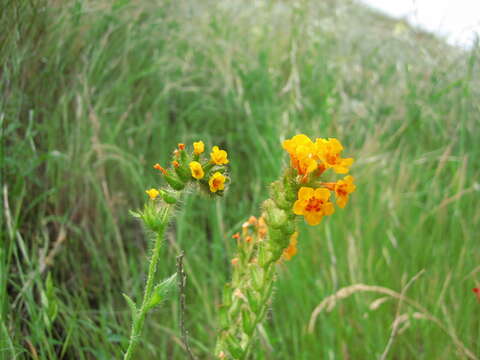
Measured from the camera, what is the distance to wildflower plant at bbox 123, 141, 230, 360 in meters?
1.05

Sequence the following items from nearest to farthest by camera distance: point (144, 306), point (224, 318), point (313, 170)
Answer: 1. point (144, 306)
2. point (313, 170)
3. point (224, 318)

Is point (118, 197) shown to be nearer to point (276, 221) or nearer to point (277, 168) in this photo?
point (277, 168)

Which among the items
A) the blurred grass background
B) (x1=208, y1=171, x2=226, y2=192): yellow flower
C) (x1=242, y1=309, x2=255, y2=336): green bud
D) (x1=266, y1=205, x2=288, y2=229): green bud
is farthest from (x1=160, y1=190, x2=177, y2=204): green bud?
the blurred grass background

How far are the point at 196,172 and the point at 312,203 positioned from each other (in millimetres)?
297

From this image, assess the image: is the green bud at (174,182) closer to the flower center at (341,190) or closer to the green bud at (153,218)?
the green bud at (153,218)

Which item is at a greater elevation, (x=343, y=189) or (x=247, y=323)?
(x=343, y=189)

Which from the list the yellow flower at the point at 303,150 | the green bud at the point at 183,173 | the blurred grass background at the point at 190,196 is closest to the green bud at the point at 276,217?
the yellow flower at the point at 303,150

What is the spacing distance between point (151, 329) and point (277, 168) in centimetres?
108

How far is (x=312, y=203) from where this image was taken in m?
1.10

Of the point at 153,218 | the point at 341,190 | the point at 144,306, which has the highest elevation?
the point at 341,190

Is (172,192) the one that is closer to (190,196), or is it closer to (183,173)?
(183,173)

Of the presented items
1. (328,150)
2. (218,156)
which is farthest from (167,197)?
(328,150)

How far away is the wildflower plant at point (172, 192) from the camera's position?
1.05 meters

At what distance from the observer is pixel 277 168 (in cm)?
248
